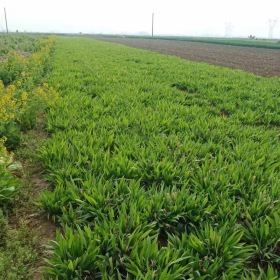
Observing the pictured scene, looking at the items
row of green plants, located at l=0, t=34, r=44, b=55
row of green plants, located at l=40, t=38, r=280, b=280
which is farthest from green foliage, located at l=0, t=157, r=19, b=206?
row of green plants, located at l=0, t=34, r=44, b=55

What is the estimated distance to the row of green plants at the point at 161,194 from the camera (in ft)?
6.42

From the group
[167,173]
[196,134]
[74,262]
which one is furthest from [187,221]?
[196,134]

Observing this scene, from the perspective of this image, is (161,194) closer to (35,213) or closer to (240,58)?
(35,213)

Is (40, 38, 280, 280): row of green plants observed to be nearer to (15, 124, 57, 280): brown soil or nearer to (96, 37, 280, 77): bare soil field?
(15, 124, 57, 280): brown soil

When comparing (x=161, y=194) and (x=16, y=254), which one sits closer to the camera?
(x=16, y=254)

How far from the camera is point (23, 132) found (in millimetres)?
4852

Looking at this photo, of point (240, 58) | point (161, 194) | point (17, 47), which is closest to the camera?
point (161, 194)

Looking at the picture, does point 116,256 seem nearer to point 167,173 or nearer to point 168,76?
point 167,173

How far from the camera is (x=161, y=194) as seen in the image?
104 inches

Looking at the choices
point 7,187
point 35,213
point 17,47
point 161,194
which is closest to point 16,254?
point 35,213

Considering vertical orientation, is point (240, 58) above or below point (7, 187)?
above

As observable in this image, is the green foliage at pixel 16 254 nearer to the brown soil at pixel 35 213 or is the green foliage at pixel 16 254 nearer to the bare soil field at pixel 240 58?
the brown soil at pixel 35 213

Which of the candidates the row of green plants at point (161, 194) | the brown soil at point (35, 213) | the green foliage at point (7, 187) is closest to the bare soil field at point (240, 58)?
the row of green plants at point (161, 194)

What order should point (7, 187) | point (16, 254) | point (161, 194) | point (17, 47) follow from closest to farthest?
1. point (16, 254)
2. point (161, 194)
3. point (7, 187)
4. point (17, 47)
